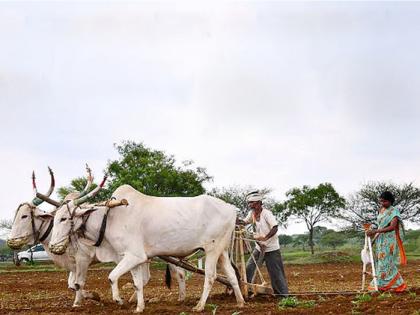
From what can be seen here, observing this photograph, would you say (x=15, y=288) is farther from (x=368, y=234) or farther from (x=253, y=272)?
(x=368, y=234)

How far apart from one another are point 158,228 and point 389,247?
427 centimetres

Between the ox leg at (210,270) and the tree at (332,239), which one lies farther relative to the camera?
the tree at (332,239)

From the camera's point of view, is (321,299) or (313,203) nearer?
(321,299)

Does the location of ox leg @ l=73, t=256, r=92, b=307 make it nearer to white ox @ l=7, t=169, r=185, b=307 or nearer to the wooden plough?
white ox @ l=7, t=169, r=185, b=307

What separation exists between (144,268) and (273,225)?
249cm

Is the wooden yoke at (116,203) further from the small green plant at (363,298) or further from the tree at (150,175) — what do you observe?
the tree at (150,175)

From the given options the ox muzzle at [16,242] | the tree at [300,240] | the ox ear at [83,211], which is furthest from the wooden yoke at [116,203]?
the tree at [300,240]

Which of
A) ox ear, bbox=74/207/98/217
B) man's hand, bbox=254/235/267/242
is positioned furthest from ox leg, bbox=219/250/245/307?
ox ear, bbox=74/207/98/217

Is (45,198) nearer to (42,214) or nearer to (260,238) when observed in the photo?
(42,214)

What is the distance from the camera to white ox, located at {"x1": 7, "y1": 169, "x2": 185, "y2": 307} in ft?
39.5

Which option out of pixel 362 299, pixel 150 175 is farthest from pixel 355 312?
pixel 150 175

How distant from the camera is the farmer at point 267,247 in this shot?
39.5 feet

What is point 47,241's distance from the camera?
1302cm

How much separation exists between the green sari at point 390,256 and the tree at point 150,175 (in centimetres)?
2265
